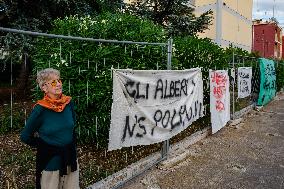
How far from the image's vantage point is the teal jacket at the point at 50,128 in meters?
2.88

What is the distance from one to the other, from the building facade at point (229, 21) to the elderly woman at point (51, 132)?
2178 cm

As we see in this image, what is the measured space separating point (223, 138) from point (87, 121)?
3764 millimetres

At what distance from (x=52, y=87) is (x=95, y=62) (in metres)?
2.51

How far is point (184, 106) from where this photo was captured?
20.1ft

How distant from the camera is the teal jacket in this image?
288cm

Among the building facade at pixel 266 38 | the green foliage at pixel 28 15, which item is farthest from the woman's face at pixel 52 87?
the building facade at pixel 266 38

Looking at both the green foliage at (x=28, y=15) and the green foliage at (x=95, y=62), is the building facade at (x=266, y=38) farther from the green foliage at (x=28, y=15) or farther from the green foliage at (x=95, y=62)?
the green foliage at (x=95, y=62)

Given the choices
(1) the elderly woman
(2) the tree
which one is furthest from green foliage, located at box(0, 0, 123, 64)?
(1) the elderly woman

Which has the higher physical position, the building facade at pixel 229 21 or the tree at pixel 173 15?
the building facade at pixel 229 21

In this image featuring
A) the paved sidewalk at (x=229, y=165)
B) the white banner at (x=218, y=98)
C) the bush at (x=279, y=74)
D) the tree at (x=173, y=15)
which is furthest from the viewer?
the bush at (x=279, y=74)

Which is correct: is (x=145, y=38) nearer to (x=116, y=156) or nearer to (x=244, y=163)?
(x=116, y=156)

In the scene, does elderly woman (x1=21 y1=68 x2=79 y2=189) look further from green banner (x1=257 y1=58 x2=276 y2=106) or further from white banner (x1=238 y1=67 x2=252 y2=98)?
green banner (x1=257 y1=58 x2=276 y2=106)

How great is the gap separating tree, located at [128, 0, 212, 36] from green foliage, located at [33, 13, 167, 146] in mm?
6729

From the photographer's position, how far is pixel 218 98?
821cm
